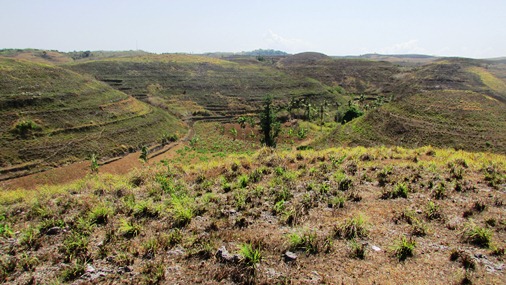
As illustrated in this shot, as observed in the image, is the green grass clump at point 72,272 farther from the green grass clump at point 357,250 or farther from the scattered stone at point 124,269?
the green grass clump at point 357,250

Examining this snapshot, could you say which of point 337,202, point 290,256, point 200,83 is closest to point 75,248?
point 290,256

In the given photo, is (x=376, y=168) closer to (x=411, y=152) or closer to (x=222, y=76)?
(x=411, y=152)

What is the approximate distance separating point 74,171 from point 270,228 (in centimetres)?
4177

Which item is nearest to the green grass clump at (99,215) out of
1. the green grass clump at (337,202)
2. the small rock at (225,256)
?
the small rock at (225,256)

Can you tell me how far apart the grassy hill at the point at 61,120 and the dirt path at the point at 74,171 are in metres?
2.06

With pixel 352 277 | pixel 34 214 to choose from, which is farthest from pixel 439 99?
pixel 34 214

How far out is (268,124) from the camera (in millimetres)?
62094

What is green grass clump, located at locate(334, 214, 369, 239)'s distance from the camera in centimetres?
855

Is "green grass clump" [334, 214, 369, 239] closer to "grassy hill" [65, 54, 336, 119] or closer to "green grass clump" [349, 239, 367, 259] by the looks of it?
"green grass clump" [349, 239, 367, 259]

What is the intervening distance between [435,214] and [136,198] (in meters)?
11.4

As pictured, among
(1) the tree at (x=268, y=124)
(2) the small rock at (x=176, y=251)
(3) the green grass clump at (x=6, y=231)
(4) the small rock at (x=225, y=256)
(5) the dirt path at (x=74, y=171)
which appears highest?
(4) the small rock at (x=225, y=256)

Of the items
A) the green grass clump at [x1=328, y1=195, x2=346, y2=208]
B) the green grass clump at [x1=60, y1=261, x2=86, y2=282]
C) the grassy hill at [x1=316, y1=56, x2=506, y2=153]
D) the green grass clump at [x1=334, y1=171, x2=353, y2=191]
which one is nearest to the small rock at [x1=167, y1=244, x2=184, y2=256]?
the green grass clump at [x1=60, y1=261, x2=86, y2=282]

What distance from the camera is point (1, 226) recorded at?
9.74 metres

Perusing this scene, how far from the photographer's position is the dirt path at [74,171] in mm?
37109
